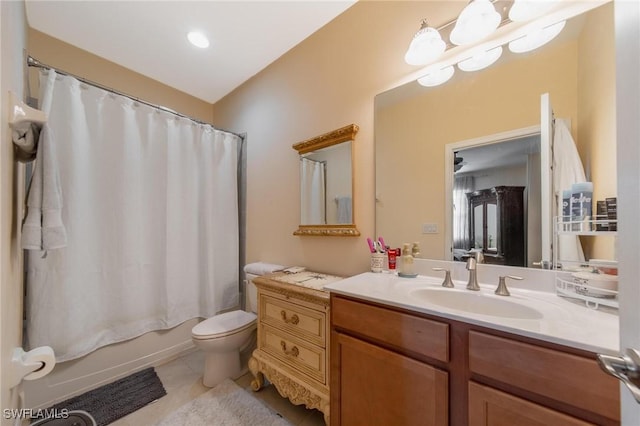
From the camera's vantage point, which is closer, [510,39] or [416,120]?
[510,39]

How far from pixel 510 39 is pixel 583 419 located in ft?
4.59

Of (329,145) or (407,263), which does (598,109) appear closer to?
(407,263)

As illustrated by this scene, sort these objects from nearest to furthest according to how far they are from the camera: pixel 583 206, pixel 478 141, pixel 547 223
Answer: pixel 583 206
pixel 547 223
pixel 478 141

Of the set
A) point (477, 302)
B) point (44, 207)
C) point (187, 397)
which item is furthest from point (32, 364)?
point (477, 302)

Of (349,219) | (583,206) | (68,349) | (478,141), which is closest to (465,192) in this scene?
(478,141)

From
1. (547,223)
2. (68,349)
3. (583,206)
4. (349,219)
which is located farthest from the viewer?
(349,219)

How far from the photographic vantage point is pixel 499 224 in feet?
3.55

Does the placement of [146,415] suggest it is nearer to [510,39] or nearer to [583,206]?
[583,206]

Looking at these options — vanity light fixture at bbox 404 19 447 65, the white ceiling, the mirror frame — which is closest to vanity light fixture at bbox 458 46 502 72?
vanity light fixture at bbox 404 19 447 65

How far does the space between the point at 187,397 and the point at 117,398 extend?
1.48ft

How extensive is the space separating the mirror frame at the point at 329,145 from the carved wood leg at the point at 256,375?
91 cm

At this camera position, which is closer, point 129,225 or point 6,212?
point 6,212

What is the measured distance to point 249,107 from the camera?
2297mm

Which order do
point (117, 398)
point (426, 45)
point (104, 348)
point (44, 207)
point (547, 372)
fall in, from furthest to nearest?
point (104, 348)
point (117, 398)
point (426, 45)
point (44, 207)
point (547, 372)
